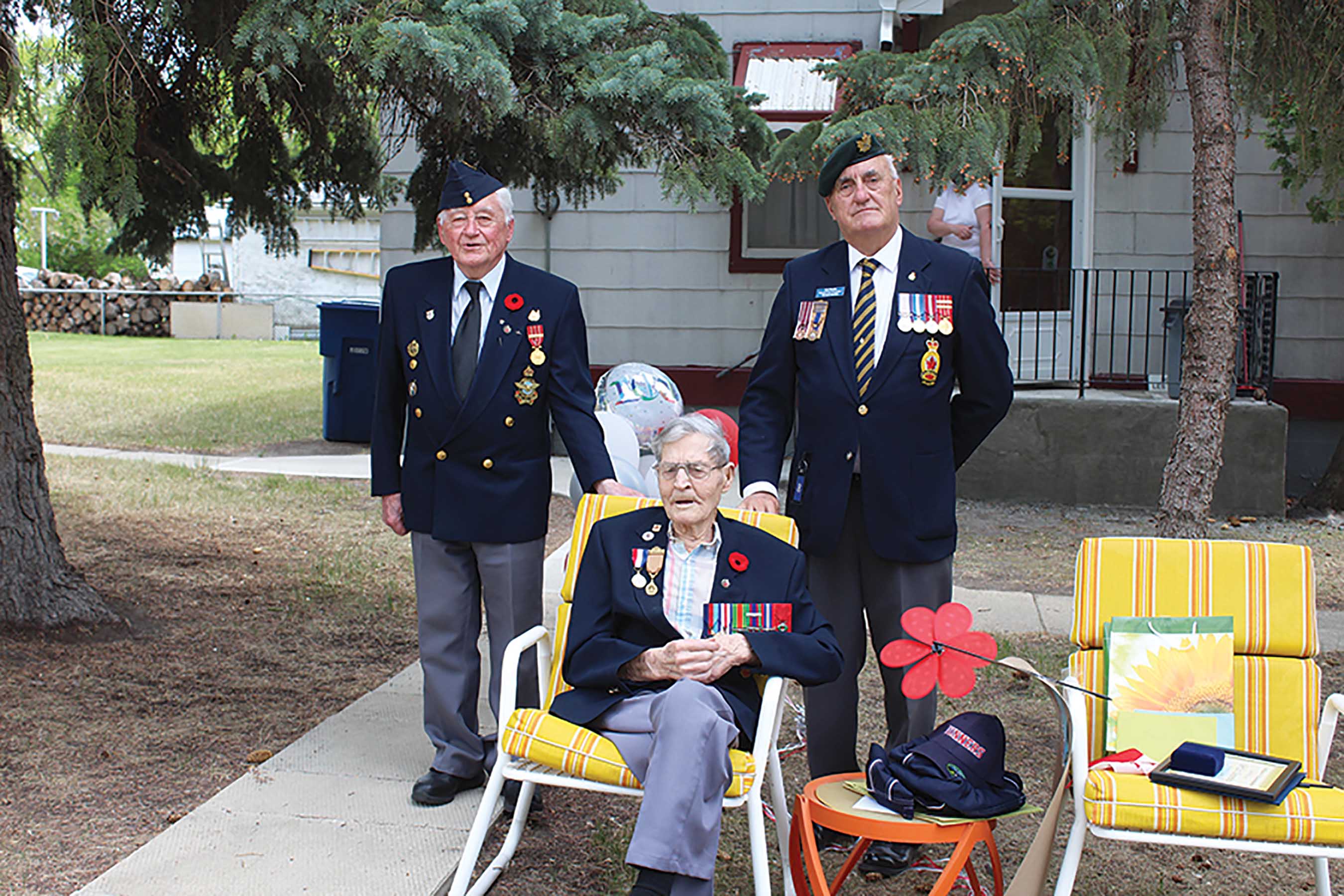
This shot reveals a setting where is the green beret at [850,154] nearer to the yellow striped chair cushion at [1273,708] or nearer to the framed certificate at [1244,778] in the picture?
the yellow striped chair cushion at [1273,708]

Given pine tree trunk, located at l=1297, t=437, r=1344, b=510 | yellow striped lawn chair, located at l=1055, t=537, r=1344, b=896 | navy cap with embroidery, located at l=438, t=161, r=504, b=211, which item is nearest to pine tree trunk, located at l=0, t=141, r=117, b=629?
navy cap with embroidery, located at l=438, t=161, r=504, b=211

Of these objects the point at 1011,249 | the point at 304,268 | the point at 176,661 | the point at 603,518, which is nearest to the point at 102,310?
the point at 304,268

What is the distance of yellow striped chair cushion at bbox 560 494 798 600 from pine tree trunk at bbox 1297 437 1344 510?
710cm

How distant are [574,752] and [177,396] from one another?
14067 millimetres

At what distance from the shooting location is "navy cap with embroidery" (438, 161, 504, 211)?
3.65 meters

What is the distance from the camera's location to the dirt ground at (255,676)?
3551 mm

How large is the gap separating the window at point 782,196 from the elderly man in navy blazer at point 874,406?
6243mm

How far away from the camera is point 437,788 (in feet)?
12.5

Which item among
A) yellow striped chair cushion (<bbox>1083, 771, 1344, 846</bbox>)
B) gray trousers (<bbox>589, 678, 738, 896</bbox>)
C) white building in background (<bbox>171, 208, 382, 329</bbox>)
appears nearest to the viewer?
yellow striped chair cushion (<bbox>1083, 771, 1344, 846</bbox>)

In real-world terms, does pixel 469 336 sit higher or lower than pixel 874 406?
higher

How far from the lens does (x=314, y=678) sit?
508 centimetres

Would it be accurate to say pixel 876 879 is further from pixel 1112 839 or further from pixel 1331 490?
pixel 1331 490

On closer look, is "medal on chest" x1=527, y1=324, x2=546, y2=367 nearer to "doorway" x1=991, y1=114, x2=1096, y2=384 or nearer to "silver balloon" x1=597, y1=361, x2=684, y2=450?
"silver balloon" x1=597, y1=361, x2=684, y2=450

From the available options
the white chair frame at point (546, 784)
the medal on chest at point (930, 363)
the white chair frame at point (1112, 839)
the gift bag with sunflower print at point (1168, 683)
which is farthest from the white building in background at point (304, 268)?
the white chair frame at point (1112, 839)
